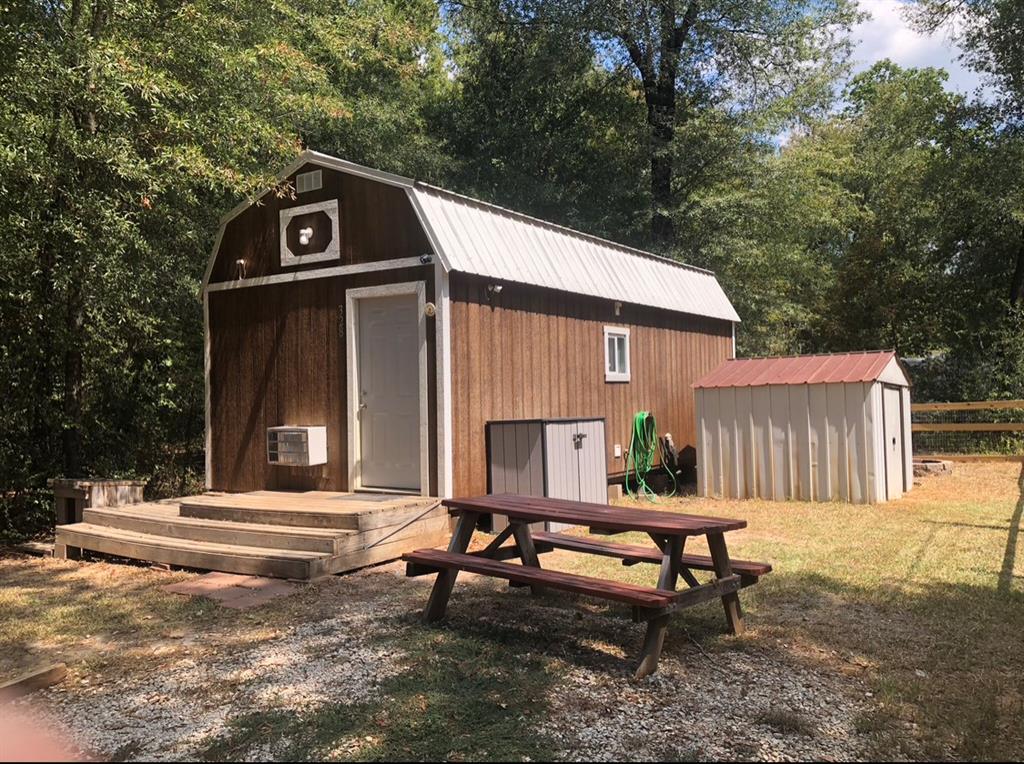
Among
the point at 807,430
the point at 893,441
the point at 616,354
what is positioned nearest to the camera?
the point at 807,430

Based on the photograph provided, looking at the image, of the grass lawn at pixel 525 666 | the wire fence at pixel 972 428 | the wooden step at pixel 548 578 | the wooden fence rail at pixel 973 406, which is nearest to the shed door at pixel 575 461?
the grass lawn at pixel 525 666

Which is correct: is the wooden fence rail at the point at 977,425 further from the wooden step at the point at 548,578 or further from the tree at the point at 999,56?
the wooden step at the point at 548,578

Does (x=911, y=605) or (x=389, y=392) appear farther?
(x=389, y=392)

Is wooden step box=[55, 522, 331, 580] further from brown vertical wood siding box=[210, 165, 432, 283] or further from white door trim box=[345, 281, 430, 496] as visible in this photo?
brown vertical wood siding box=[210, 165, 432, 283]

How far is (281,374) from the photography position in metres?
7.96

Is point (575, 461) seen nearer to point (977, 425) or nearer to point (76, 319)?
point (76, 319)

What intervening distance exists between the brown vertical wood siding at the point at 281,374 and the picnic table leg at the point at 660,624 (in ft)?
A: 11.4

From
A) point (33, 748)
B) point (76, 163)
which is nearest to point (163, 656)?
point (33, 748)

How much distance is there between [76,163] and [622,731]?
6.39 m

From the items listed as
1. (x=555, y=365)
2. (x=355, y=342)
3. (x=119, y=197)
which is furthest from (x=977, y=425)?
(x=119, y=197)

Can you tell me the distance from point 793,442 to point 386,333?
4.87 metres

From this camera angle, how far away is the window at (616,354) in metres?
9.25

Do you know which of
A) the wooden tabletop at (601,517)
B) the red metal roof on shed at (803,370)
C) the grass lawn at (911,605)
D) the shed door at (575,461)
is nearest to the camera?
the grass lawn at (911,605)

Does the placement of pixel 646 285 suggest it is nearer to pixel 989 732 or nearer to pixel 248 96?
pixel 248 96
